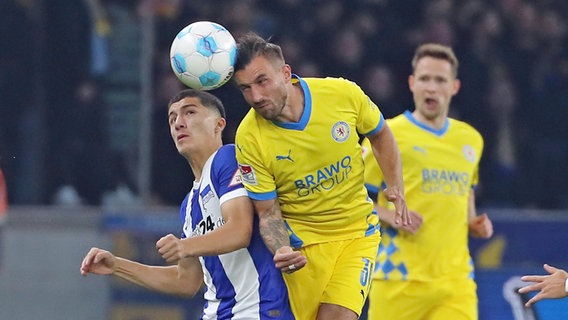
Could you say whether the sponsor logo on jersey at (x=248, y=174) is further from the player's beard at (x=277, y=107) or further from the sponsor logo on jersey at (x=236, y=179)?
the player's beard at (x=277, y=107)

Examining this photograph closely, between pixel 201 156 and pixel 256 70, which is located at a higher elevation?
pixel 256 70

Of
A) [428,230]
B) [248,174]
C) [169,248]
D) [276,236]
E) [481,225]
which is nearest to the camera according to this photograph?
[169,248]

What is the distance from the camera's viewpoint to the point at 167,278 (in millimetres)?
6043

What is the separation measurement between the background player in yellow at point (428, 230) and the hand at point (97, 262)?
7.55 feet

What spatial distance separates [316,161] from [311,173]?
66mm

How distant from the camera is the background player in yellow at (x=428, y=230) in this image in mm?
7461

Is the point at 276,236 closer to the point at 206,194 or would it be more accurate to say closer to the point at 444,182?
the point at 206,194

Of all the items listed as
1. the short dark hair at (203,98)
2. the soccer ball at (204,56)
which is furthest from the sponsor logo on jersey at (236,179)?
the soccer ball at (204,56)

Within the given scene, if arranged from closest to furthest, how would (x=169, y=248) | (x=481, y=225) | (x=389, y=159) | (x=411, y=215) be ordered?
1. (x=169, y=248)
2. (x=389, y=159)
3. (x=411, y=215)
4. (x=481, y=225)

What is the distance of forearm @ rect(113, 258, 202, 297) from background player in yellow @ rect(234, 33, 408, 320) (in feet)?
1.67

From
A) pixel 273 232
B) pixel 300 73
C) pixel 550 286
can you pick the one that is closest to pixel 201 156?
pixel 273 232

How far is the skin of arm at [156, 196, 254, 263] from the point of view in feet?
16.7

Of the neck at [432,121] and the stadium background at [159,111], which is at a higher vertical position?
the stadium background at [159,111]

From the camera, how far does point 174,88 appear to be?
10844 mm
